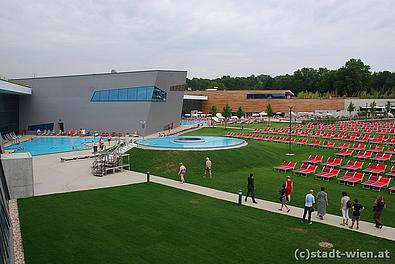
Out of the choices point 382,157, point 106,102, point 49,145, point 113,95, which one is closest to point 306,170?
point 382,157

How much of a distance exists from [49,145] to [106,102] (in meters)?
9.93

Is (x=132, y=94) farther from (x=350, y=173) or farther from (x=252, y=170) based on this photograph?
(x=350, y=173)

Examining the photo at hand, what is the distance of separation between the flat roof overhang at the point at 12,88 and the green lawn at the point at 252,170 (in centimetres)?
1821

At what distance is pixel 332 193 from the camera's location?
17906mm

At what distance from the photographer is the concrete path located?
1265 centimetres

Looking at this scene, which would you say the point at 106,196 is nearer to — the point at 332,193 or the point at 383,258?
the point at 332,193

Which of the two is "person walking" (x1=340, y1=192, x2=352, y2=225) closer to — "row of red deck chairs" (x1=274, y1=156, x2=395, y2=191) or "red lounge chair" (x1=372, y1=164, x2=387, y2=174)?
"row of red deck chairs" (x1=274, y1=156, x2=395, y2=191)

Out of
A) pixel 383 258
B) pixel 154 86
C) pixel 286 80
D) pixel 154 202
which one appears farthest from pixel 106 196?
pixel 286 80

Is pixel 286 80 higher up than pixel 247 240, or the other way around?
pixel 286 80

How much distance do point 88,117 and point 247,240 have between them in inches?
1601

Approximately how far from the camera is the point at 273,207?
15.7 metres

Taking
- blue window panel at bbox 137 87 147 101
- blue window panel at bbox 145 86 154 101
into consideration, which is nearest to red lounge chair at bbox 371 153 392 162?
blue window panel at bbox 145 86 154 101

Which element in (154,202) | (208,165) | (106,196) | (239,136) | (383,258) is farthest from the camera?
(239,136)

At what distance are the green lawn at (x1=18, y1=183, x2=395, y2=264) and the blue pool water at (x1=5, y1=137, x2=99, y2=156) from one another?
2002cm
